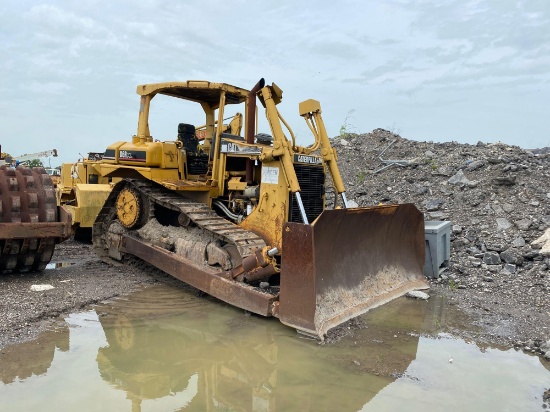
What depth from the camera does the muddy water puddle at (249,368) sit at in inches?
140

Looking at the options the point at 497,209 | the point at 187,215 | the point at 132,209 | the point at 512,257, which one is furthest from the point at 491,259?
the point at 132,209

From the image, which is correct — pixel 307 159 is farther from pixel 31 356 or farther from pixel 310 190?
pixel 31 356

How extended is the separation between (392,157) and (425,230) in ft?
A: 20.2

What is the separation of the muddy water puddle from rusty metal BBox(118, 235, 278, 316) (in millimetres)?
213

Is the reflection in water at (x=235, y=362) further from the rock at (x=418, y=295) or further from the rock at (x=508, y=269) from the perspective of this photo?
the rock at (x=508, y=269)

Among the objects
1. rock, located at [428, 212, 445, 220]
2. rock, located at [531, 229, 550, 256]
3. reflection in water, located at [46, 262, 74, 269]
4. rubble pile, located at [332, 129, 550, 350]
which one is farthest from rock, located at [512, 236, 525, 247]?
reflection in water, located at [46, 262, 74, 269]

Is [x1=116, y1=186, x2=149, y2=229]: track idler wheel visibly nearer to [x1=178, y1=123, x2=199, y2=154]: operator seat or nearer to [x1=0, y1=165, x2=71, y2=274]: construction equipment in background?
[x1=0, y1=165, x2=71, y2=274]: construction equipment in background

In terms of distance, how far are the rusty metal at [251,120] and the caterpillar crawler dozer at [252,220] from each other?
0.01m

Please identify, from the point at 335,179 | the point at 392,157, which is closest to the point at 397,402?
the point at 335,179

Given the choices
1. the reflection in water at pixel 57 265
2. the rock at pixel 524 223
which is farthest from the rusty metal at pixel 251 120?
the rock at pixel 524 223

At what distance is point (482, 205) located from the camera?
939 centimetres

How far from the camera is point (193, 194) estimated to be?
6.98 m

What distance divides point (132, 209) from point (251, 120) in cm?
213

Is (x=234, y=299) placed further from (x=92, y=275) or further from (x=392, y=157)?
(x=392, y=157)
